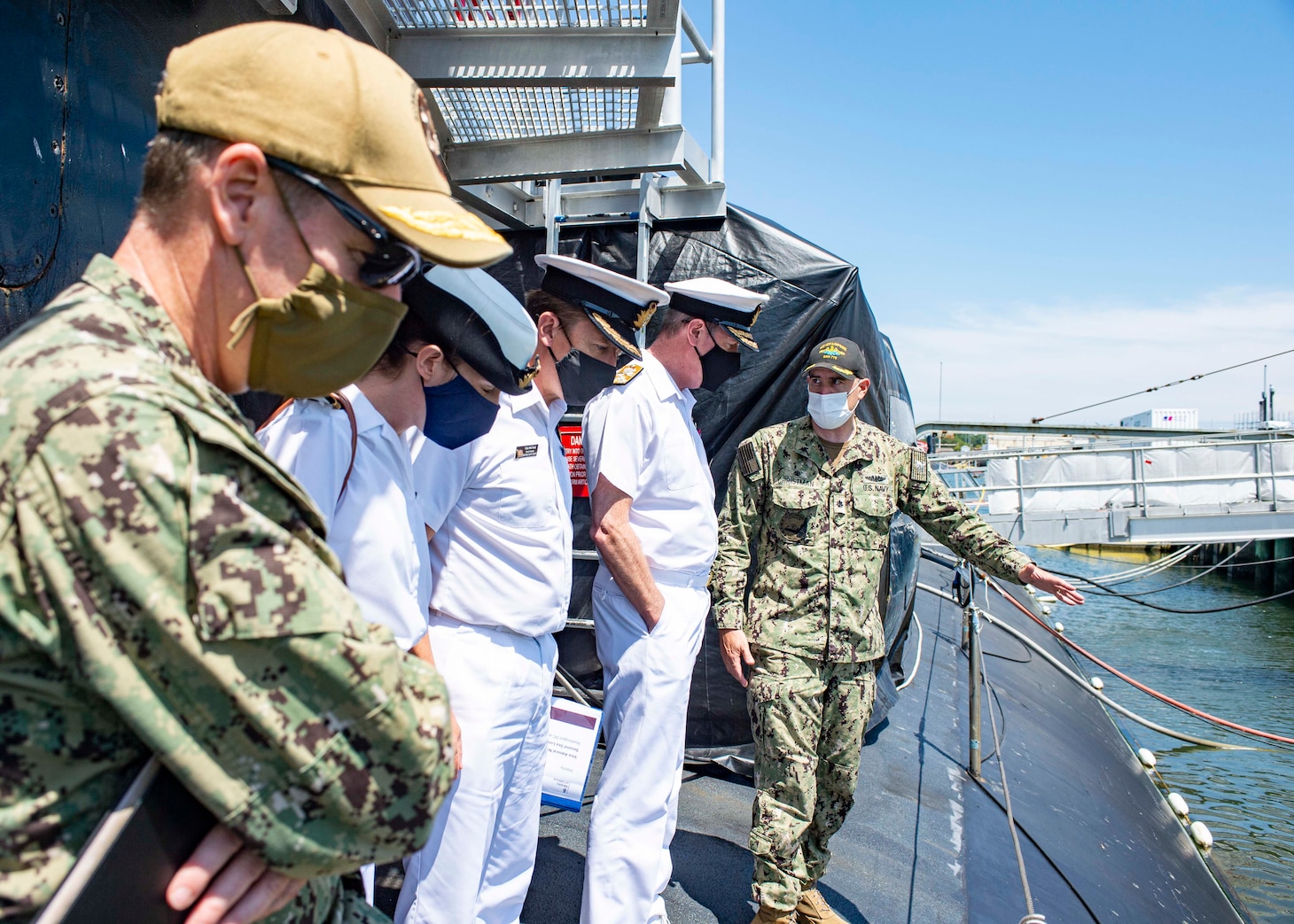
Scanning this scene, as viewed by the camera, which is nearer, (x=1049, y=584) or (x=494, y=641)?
(x=494, y=641)

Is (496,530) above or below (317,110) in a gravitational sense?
below

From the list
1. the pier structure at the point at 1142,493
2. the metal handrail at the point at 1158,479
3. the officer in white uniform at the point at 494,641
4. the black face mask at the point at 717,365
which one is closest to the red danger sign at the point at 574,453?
the black face mask at the point at 717,365

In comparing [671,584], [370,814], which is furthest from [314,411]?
[671,584]

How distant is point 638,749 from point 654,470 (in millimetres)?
930

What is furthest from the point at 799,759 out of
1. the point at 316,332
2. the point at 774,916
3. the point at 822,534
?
the point at 316,332

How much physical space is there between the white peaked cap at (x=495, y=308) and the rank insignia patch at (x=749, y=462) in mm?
1452

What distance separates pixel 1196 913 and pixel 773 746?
3.07 m

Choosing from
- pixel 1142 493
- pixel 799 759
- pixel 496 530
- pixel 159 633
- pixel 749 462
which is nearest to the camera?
pixel 159 633

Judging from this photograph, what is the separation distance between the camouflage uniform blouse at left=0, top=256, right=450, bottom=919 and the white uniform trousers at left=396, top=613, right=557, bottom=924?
142 centimetres

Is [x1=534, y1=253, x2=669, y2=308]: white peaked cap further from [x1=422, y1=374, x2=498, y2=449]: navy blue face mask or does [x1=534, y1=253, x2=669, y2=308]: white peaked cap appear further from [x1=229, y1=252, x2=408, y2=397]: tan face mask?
[x1=229, y1=252, x2=408, y2=397]: tan face mask

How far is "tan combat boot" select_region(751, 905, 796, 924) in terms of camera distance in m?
2.94

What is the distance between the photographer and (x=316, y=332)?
967mm

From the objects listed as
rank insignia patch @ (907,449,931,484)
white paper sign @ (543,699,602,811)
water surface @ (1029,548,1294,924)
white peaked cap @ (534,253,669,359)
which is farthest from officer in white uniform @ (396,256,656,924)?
water surface @ (1029,548,1294,924)

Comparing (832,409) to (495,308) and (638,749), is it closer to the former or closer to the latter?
(638,749)
